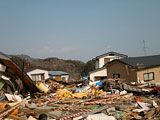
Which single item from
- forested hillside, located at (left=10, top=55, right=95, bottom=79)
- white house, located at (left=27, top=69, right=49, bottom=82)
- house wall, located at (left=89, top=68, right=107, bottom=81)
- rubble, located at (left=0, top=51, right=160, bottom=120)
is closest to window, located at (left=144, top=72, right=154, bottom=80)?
rubble, located at (left=0, top=51, right=160, bottom=120)

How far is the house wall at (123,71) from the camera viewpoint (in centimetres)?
1779

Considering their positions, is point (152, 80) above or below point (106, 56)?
below

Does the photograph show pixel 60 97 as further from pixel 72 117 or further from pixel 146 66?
pixel 146 66

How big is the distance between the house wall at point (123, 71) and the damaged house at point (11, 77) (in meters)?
11.3

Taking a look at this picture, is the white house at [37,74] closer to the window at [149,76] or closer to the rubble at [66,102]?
the rubble at [66,102]

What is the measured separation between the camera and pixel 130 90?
12336mm

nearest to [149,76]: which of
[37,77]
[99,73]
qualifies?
[99,73]

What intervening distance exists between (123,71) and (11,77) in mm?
12989

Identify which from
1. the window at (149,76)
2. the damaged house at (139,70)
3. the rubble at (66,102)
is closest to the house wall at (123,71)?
the damaged house at (139,70)

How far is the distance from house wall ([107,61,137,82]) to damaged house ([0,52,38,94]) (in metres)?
11.3

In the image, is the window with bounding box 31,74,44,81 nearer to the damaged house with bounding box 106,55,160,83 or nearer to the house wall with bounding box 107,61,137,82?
the house wall with bounding box 107,61,137,82

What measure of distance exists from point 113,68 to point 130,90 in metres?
8.56

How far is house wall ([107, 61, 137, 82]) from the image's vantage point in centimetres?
1779

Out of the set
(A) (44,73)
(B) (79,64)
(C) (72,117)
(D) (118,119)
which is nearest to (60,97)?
(C) (72,117)
